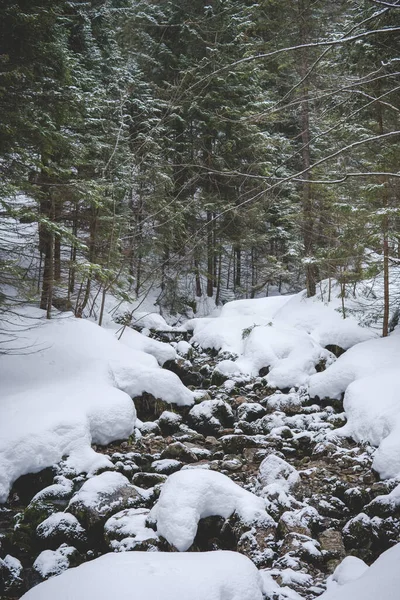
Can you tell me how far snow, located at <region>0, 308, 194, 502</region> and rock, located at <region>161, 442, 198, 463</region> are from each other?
35.7 inches

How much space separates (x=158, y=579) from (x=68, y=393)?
5.00 m

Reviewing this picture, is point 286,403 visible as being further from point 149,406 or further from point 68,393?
point 68,393

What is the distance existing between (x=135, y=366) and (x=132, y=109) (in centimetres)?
1513

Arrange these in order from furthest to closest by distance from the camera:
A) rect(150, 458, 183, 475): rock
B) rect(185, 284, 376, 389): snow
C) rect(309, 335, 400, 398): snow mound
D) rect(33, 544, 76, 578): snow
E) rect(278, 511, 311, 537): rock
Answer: rect(185, 284, 376, 389): snow
rect(309, 335, 400, 398): snow mound
rect(150, 458, 183, 475): rock
rect(278, 511, 311, 537): rock
rect(33, 544, 76, 578): snow

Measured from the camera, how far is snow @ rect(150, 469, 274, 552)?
182 inches

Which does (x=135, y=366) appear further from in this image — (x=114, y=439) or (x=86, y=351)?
(x=114, y=439)

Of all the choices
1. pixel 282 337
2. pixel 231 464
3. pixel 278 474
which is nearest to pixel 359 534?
pixel 278 474

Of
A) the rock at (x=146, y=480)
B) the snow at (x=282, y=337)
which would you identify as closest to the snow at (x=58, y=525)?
the rock at (x=146, y=480)

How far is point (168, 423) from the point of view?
867 cm

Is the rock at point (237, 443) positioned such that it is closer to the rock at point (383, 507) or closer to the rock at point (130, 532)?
the rock at point (130, 532)

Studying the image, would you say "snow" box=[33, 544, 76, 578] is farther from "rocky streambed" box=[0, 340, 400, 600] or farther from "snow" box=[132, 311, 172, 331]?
"snow" box=[132, 311, 172, 331]

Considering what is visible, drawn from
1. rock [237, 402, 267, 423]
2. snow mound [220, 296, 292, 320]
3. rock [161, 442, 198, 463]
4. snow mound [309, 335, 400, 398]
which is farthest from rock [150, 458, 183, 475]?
snow mound [220, 296, 292, 320]

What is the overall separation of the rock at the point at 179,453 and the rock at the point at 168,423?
47.2 inches

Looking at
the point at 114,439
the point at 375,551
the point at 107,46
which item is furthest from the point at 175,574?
the point at 107,46
